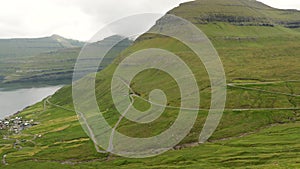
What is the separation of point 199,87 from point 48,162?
89.3 metres

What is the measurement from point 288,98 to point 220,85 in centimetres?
3554

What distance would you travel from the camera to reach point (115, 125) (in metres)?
164

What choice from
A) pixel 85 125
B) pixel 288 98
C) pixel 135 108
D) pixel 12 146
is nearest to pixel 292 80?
pixel 288 98

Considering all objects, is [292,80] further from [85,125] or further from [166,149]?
[85,125]

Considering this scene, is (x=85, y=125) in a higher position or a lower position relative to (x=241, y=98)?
lower

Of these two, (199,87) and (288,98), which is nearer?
(288,98)

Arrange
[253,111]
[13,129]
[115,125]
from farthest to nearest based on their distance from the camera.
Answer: [13,129], [115,125], [253,111]

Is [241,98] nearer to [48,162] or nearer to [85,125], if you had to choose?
[85,125]

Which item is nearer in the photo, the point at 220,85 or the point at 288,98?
the point at 288,98

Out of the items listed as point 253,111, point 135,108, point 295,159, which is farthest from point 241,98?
point 295,159

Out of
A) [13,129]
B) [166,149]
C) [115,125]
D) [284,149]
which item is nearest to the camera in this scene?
[284,149]

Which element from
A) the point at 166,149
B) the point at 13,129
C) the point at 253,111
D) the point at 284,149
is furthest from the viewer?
the point at 13,129

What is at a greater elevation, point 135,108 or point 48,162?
point 135,108

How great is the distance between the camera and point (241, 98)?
165m
